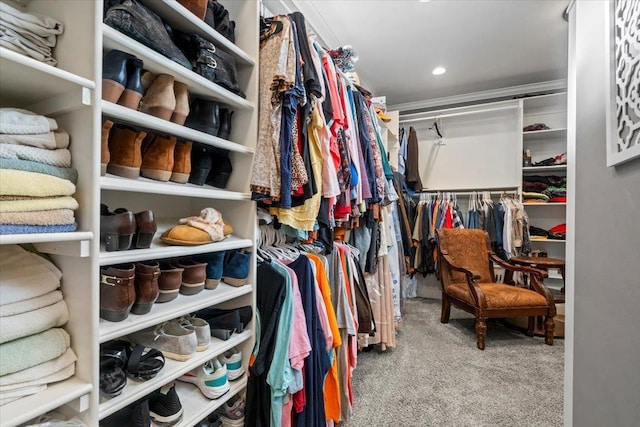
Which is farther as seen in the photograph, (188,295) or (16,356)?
(188,295)

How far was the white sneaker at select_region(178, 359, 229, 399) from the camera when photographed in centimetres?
103

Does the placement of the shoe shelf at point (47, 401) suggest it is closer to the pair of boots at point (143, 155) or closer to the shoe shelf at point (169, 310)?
the shoe shelf at point (169, 310)

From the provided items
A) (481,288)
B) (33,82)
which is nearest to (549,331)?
(481,288)

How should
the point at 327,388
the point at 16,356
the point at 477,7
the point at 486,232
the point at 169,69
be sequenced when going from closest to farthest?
the point at 16,356 → the point at 169,69 → the point at 327,388 → the point at 477,7 → the point at 486,232

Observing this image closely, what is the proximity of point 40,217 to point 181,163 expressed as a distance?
447 millimetres

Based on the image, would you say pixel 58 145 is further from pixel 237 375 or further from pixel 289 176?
pixel 237 375

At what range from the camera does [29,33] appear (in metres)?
0.66

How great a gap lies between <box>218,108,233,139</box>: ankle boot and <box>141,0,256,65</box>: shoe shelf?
8.6 inches

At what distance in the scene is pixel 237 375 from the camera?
1.16 metres

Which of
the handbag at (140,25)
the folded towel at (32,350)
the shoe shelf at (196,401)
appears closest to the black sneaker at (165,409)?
the shoe shelf at (196,401)

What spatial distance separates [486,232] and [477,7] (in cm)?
204

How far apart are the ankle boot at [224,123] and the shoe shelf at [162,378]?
78cm

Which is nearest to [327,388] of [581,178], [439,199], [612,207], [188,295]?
[188,295]

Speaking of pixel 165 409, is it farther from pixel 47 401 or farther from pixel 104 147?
pixel 104 147
